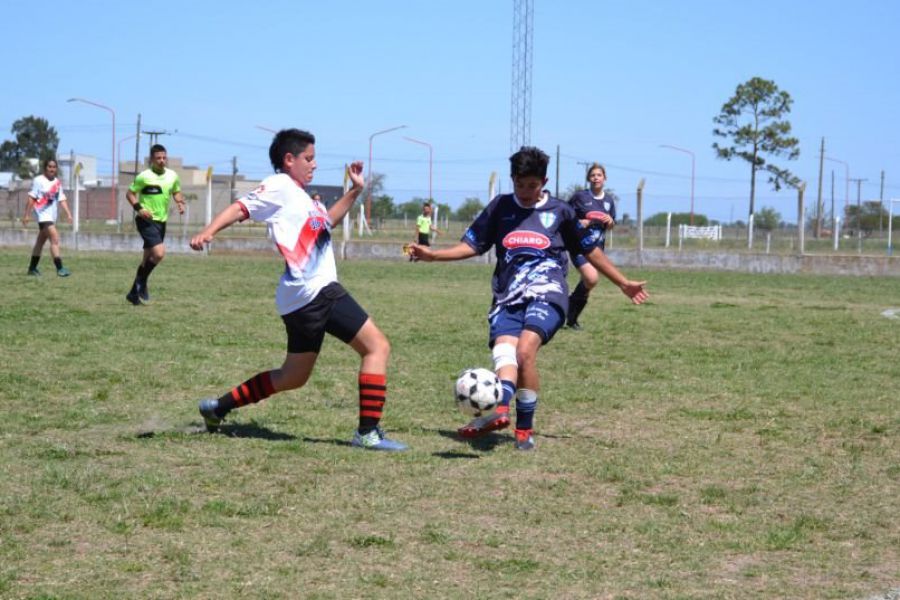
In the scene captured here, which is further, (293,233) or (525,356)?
(525,356)

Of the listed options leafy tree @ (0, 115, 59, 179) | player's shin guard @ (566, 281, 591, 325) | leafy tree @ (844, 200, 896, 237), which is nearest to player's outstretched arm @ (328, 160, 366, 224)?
player's shin guard @ (566, 281, 591, 325)

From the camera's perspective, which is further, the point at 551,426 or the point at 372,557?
the point at 551,426

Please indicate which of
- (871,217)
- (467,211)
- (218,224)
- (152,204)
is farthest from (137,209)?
(467,211)

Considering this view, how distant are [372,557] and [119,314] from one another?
31.3 ft

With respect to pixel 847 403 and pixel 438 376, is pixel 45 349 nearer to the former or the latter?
pixel 438 376

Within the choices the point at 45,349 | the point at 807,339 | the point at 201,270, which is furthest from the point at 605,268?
the point at 201,270

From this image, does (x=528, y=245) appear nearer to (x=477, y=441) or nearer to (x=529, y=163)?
(x=529, y=163)

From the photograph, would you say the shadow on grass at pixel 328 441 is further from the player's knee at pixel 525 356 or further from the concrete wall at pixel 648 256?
the concrete wall at pixel 648 256

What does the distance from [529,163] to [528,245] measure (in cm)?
49

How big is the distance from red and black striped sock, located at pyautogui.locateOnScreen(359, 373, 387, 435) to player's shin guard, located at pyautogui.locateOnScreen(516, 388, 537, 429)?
0.78 meters

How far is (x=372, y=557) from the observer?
4688mm

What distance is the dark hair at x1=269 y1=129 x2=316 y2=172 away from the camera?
689 cm

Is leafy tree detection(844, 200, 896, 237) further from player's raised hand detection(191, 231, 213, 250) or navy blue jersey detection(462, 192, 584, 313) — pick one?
player's raised hand detection(191, 231, 213, 250)

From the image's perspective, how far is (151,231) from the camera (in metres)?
15.4
